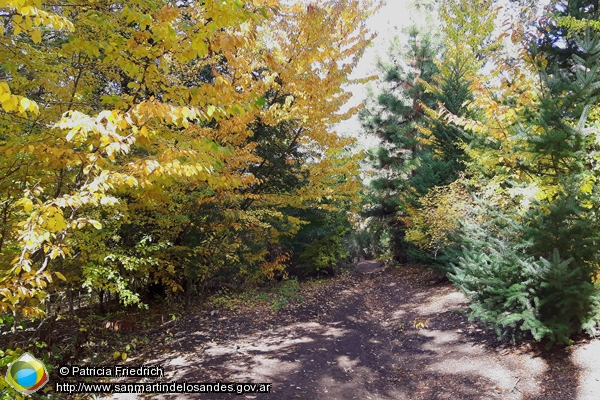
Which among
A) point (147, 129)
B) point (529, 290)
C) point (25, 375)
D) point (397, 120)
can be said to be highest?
point (397, 120)

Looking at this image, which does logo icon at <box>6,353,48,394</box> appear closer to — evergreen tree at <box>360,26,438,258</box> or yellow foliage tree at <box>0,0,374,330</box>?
yellow foliage tree at <box>0,0,374,330</box>

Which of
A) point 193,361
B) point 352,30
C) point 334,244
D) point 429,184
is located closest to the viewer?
point 193,361

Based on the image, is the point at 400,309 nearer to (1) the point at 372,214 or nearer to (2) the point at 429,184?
(2) the point at 429,184

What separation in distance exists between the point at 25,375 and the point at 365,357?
4991mm

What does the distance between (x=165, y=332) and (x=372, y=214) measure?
45.4 ft

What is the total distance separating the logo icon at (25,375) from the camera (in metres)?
2.52

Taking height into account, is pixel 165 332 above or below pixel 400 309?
above

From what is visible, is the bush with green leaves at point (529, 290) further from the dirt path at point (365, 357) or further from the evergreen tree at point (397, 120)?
the evergreen tree at point (397, 120)

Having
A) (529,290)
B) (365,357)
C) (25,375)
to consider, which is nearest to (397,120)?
(529,290)

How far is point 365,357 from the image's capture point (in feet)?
20.2

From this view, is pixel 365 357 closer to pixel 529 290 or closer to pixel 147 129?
pixel 529 290

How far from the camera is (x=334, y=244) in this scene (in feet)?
52.7

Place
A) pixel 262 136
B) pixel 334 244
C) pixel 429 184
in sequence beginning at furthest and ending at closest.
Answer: pixel 334 244 → pixel 429 184 → pixel 262 136

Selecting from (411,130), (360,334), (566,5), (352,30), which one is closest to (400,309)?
(360,334)
